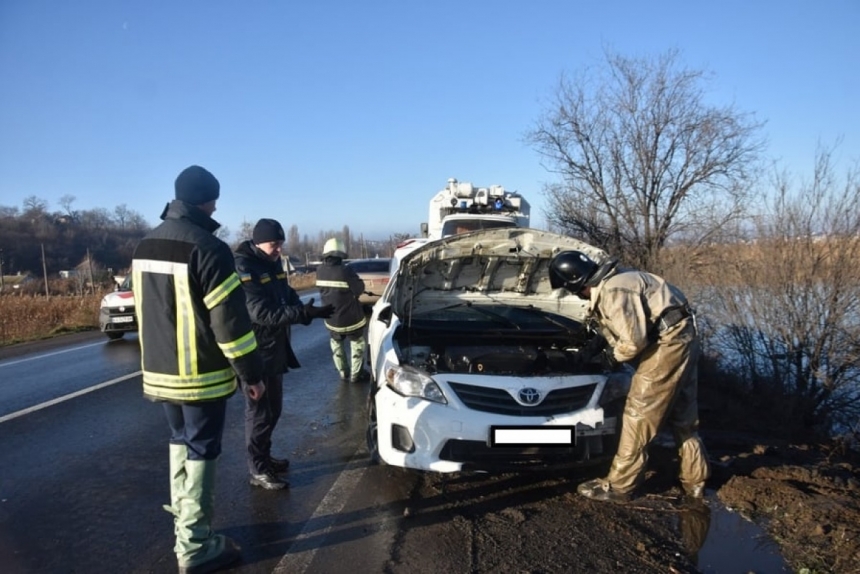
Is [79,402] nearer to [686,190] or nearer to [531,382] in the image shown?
[531,382]

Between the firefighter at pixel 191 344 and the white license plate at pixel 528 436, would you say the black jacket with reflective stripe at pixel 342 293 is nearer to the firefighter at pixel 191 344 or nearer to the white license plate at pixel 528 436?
the white license plate at pixel 528 436

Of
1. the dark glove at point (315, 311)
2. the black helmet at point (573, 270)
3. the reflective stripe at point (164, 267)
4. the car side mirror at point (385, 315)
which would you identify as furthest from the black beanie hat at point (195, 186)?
the black helmet at point (573, 270)

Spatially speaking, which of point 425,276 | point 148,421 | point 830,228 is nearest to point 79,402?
point 148,421

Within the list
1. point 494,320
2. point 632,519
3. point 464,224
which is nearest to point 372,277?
point 464,224

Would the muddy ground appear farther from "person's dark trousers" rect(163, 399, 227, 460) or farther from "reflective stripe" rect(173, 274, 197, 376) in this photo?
"reflective stripe" rect(173, 274, 197, 376)

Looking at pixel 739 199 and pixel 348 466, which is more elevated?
pixel 739 199

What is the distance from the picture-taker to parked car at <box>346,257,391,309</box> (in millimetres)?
15352

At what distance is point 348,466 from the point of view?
4648mm

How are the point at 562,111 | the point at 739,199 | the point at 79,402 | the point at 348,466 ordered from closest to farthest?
the point at 348,466, the point at 79,402, the point at 739,199, the point at 562,111

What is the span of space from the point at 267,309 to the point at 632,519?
9.29ft

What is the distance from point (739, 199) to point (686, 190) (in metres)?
2.06

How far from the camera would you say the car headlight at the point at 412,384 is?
390 centimetres

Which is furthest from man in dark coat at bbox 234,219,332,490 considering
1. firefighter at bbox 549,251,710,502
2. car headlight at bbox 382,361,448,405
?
firefighter at bbox 549,251,710,502

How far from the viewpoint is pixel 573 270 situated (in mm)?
4020
